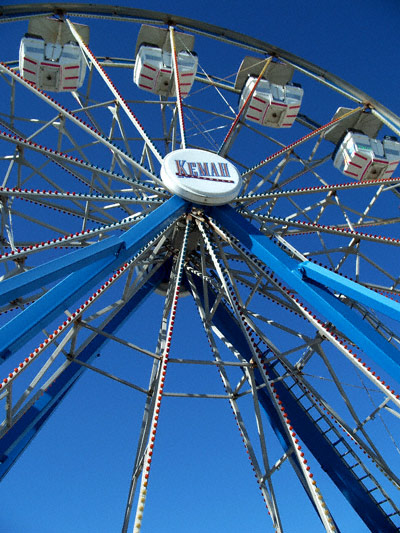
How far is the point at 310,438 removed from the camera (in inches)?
448

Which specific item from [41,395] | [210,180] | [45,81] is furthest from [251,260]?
[45,81]

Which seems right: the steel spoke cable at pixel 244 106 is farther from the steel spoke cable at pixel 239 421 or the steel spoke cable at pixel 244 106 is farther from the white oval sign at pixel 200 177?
the steel spoke cable at pixel 239 421

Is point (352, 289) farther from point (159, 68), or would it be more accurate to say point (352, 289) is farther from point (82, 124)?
point (159, 68)

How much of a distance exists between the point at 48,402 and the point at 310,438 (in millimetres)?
5118

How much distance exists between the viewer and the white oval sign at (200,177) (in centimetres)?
1044

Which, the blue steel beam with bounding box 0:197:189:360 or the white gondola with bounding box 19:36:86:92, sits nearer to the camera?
the blue steel beam with bounding box 0:197:189:360

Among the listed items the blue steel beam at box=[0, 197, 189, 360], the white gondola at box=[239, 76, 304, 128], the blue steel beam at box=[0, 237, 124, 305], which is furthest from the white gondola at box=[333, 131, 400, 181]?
the blue steel beam at box=[0, 237, 124, 305]

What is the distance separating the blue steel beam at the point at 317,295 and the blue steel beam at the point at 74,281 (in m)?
1.06

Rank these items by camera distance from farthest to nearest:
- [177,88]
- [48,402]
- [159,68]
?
[159,68] < [177,88] < [48,402]

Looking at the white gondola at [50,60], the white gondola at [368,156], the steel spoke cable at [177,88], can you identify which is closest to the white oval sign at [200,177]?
the steel spoke cable at [177,88]

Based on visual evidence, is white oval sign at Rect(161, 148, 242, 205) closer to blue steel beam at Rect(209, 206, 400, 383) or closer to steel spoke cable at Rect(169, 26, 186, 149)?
blue steel beam at Rect(209, 206, 400, 383)

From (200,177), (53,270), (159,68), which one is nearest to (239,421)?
(200,177)

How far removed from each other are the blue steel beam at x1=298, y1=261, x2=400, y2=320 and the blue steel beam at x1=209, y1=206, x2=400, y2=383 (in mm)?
168

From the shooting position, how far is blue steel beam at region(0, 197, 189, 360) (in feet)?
21.7
